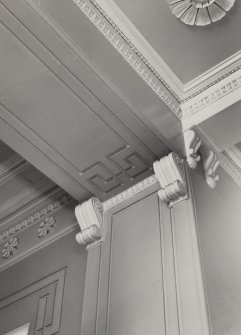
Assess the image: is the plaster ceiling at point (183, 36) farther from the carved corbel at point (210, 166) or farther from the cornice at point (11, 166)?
the cornice at point (11, 166)

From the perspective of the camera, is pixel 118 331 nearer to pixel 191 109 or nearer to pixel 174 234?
pixel 174 234

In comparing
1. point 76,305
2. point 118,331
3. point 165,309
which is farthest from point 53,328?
point 165,309

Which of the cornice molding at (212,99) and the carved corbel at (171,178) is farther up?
the cornice molding at (212,99)

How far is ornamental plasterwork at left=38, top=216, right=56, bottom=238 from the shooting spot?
3594mm

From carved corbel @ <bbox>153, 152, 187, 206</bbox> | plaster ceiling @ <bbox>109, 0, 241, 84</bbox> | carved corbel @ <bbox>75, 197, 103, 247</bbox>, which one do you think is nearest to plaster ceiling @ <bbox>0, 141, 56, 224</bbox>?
carved corbel @ <bbox>75, 197, 103, 247</bbox>

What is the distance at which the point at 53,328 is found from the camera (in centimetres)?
289

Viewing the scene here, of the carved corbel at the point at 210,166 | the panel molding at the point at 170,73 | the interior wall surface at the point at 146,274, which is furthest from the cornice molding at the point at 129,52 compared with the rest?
the interior wall surface at the point at 146,274

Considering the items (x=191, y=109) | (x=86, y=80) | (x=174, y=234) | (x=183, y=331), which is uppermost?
(x=191, y=109)

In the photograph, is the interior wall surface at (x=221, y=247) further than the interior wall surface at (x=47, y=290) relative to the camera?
No

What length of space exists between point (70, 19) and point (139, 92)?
0.58 meters

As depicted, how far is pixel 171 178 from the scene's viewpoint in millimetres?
2758

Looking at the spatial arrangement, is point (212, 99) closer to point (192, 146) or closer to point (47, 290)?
point (192, 146)

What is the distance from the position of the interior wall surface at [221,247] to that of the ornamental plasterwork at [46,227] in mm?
1268

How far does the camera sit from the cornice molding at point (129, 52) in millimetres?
2496
